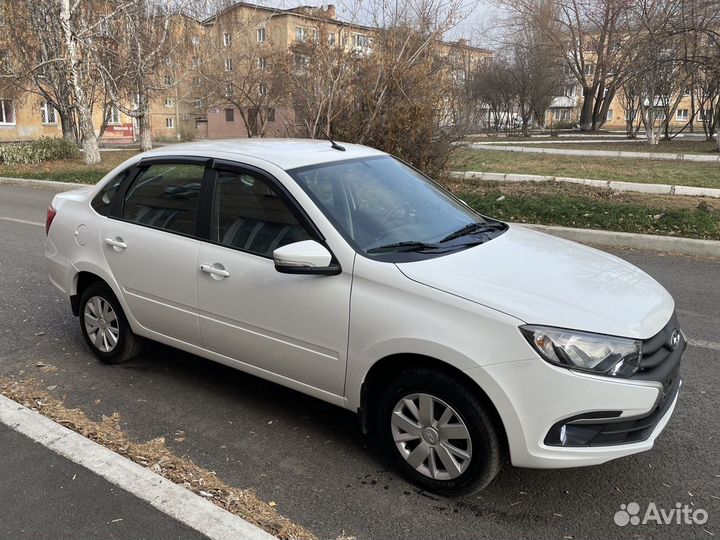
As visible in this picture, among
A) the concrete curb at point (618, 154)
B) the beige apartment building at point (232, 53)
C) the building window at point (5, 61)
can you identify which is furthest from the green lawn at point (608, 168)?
the building window at point (5, 61)

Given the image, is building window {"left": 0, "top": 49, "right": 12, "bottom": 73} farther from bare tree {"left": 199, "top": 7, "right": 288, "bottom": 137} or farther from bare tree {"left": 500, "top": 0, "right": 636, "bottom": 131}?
bare tree {"left": 500, "top": 0, "right": 636, "bottom": 131}

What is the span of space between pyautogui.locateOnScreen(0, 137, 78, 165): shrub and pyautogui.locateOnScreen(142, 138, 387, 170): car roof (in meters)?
20.2

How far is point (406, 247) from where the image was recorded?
130 inches

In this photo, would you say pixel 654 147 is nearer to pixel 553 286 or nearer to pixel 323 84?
pixel 323 84

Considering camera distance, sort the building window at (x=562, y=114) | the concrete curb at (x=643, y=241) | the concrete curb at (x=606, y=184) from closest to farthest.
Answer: the concrete curb at (x=643, y=241) < the concrete curb at (x=606, y=184) < the building window at (x=562, y=114)

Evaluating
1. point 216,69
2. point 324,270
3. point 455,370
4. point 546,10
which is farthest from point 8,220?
point 546,10

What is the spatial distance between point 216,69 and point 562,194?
1890 cm

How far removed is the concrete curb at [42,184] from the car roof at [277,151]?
41.1 feet

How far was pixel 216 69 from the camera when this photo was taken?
85.1ft

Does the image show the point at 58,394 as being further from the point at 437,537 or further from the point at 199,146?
the point at 437,537

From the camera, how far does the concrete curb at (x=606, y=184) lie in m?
12.0

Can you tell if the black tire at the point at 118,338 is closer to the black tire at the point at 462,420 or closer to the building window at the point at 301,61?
the black tire at the point at 462,420

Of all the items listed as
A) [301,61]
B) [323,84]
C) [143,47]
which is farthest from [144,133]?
[323,84]

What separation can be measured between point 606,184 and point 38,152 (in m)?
19.3
